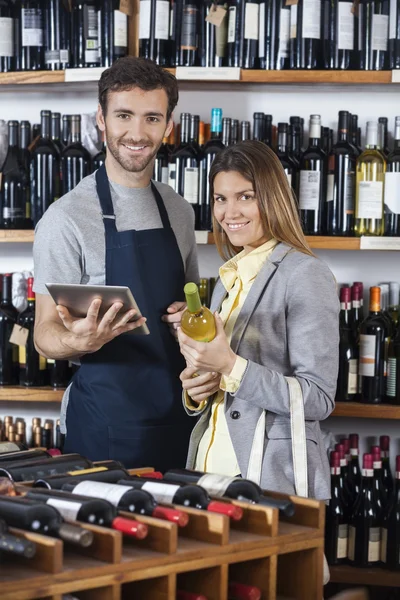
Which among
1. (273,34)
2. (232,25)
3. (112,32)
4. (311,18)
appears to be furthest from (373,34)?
(112,32)

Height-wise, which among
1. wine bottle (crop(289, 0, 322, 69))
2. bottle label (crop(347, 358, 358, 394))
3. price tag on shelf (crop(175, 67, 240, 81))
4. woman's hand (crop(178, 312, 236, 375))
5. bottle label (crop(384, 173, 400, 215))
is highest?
wine bottle (crop(289, 0, 322, 69))

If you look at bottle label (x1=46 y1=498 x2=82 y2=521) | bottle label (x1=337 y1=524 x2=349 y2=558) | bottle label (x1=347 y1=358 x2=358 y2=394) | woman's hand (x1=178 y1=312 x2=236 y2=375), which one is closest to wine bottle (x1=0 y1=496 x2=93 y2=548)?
bottle label (x1=46 y1=498 x2=82 y2=521)

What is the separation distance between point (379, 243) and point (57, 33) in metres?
1.31

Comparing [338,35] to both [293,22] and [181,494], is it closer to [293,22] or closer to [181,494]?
[293,22]

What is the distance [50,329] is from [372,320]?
4.14ft

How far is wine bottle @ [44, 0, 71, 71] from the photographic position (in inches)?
114

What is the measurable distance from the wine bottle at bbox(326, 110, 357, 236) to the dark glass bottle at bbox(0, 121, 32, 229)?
1.05m

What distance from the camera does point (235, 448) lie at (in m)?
1.77

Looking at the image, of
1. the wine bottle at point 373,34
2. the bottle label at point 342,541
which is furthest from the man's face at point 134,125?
the bottle label at point 342,541

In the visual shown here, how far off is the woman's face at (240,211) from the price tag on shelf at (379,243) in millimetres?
900

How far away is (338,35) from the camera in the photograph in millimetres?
2789

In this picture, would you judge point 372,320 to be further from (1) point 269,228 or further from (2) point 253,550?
(2) point 253,550

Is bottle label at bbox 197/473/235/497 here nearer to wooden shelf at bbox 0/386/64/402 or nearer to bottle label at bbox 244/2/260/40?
wooden shelf at bbox 0/386/64/402

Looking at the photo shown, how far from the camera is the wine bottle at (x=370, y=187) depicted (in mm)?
2773
